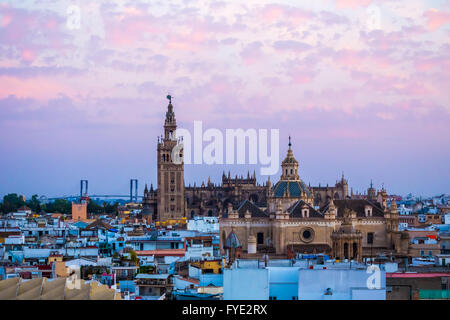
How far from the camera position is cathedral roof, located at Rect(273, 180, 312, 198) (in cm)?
5519

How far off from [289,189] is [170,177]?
43264 mm

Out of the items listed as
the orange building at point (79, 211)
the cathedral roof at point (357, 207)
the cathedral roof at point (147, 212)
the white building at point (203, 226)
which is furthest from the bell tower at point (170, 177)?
the cathedral roof at point (357, 207)

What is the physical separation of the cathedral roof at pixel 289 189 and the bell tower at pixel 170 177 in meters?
41.4

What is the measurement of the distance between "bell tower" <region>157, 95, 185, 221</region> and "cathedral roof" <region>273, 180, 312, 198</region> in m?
41.4

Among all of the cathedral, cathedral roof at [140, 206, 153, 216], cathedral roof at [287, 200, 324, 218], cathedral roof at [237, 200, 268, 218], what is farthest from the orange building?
cathedral roof at [287, 200, 324, 218]

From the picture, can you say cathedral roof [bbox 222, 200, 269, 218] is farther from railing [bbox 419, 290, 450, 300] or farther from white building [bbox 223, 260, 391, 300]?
white building [bbox 223, 260, 391, 300]

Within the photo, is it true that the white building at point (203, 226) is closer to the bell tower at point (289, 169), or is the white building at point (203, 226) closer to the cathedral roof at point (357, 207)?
the bell tower at point (289, 169)

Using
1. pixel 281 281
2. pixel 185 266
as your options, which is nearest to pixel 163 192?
pixel 185 266

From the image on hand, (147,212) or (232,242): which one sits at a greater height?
(147,212)

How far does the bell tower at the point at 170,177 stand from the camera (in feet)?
319

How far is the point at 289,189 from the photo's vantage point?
55.5 m

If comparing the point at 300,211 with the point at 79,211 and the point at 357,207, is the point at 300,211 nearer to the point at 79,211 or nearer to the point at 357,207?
the point at 357,207

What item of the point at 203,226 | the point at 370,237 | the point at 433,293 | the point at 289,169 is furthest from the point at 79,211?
the point at 433,293
